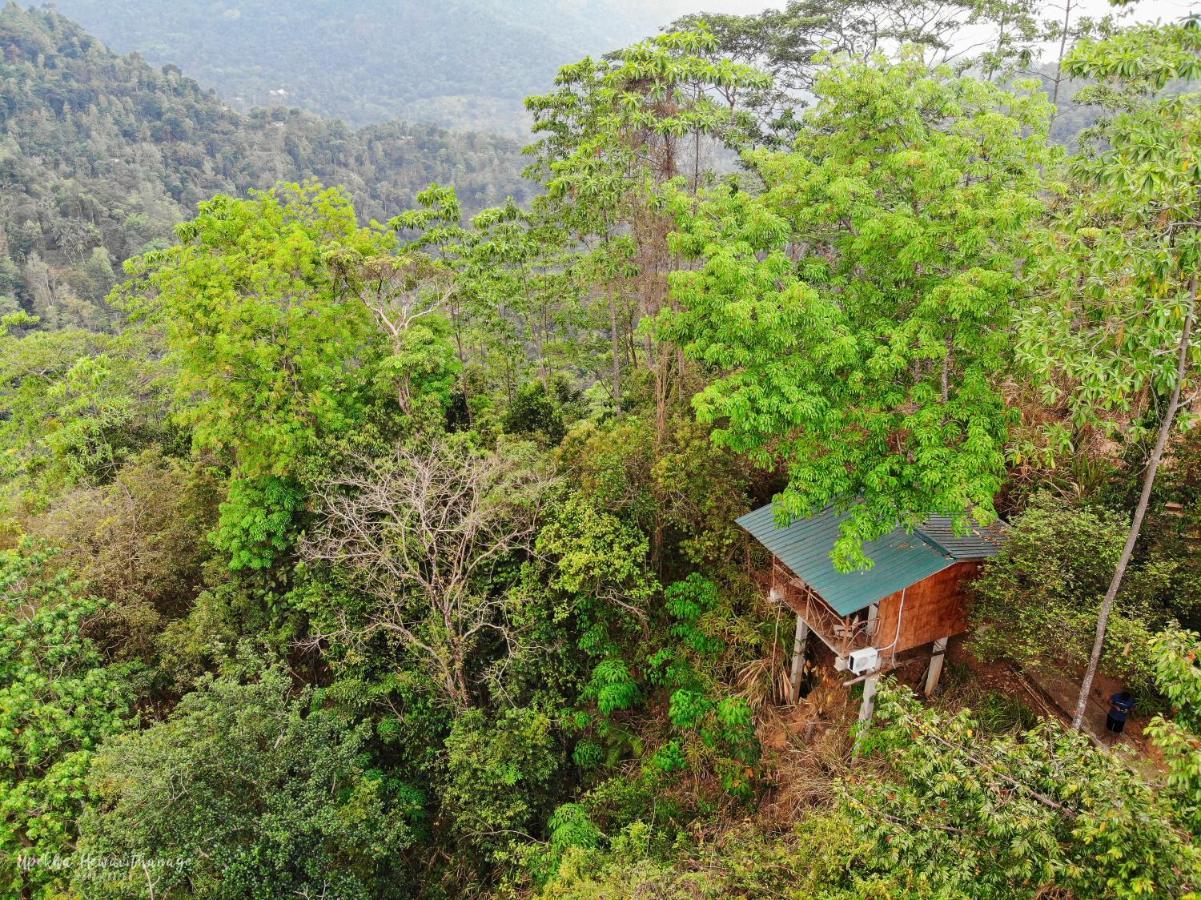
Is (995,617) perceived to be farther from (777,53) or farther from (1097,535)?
(777,53)

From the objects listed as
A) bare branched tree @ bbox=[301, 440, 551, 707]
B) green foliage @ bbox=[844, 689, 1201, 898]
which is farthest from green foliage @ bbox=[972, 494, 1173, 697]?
bare branched tree @ bbox=[301, 440, 551, 707]

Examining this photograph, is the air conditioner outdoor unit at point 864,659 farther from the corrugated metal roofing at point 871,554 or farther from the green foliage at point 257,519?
the green foliage at point 257,519

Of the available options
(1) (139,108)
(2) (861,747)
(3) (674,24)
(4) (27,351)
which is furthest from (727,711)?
(1) (139,108)

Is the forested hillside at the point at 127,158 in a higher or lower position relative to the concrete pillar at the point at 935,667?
higher

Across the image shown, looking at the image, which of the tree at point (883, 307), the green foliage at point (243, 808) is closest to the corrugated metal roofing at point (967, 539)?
the tree at point (883, 307)

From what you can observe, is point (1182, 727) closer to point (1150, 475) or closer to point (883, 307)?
point (1150, 475)

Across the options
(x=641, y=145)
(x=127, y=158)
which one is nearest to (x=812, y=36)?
(x=641, y=145)

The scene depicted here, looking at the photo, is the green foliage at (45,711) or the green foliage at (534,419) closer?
the green foliage at (45,711)
